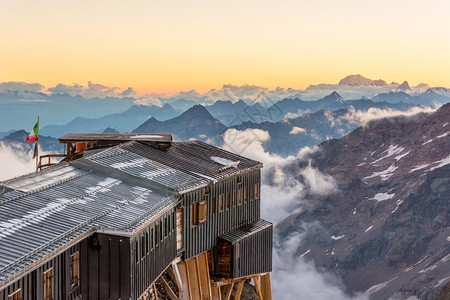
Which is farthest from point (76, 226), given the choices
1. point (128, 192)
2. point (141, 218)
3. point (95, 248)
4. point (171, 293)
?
point (171, 293)

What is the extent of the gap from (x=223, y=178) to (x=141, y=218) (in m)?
14.7

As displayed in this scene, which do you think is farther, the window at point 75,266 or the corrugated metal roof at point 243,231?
the corrugated metal roof at point 243,231

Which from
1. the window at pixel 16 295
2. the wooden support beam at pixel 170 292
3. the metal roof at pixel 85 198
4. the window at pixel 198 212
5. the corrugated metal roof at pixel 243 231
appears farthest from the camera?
the corrugated metal roof at pixel 243 231

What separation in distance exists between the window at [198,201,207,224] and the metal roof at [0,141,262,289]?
52.0 inches

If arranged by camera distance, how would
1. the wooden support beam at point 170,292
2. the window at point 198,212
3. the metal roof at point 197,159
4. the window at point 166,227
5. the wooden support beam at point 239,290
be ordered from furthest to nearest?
1. the wooden support beam at point 239,290
2. the metal roof at point 197,159
3. the wooden support beam at point 170,292
4. the window at point 198,212
5. the window at point 166,227

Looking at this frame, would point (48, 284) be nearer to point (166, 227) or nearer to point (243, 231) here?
point (166, 227)

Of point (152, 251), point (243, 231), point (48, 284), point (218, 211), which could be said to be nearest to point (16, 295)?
point (48, 284)

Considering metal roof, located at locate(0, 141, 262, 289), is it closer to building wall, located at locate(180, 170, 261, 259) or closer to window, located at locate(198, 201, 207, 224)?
building wall, located at locate(180, 170, 261, 259)

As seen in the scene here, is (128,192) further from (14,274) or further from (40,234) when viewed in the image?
(14,274)

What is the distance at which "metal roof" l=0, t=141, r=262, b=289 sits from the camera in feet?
71.2

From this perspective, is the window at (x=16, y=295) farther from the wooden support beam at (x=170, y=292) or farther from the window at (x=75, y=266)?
the wooden support beam at (x=170, y=292)

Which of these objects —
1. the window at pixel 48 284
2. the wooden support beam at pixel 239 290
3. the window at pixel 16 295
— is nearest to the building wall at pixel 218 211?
the wooden support beam at pixel 239 290

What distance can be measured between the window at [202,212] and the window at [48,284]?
1565 cm

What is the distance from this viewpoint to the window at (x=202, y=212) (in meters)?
37.9
